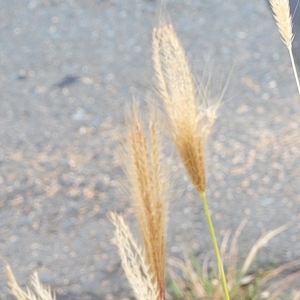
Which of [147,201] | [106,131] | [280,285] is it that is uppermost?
[147,201]

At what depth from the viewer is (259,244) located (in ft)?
4.65

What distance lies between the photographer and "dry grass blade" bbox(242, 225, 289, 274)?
1.37 metres

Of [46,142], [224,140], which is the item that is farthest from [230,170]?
[46,142]

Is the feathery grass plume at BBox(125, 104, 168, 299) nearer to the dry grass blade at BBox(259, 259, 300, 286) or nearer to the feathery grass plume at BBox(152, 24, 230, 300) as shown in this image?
the feathery grass plume at BBox(152, 24, 230, 300)

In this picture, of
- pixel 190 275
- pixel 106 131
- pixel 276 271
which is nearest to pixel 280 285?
pixel 276 271

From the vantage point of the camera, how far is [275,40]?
194 cm

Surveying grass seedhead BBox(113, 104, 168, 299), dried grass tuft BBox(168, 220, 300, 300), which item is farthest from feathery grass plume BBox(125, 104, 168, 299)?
dried grass tuft BBox(168, 220, 300, 300)

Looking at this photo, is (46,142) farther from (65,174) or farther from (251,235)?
(251,235)

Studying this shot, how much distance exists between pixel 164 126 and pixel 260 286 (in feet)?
2.08

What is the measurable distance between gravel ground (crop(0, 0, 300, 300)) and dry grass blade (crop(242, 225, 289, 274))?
2cm

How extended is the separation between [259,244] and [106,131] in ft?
1.95

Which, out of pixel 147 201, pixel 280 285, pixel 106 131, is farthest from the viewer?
pixel 106 131

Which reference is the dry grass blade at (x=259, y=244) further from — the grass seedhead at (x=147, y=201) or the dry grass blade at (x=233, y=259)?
the grass seedhead at (x=147, y=201)

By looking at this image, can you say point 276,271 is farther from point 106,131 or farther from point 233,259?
point 106,131
